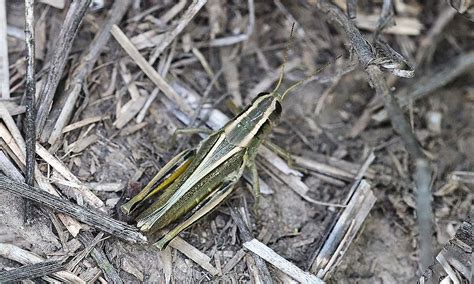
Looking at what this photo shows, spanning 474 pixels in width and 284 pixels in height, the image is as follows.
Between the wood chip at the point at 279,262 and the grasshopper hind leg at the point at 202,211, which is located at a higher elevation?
the grasshopper hind leg at the point at 202,211

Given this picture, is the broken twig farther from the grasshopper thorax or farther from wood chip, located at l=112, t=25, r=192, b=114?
wood chip, located at l=112, t=25, r=192, b=114

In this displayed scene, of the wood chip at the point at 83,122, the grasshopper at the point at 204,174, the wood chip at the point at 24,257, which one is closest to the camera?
the wood chip at the point at 24,257

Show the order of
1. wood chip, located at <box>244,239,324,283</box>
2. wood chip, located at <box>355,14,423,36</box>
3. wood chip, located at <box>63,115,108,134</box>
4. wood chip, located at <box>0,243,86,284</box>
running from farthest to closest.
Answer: wood chip, located at <box>355,14,423,36</box>
wood chip, located at <box>63,115,108,134</box>
wood chip, located at <box>244,239,324,283</box>
wood chip, located at <box>0,243,86,284</box>

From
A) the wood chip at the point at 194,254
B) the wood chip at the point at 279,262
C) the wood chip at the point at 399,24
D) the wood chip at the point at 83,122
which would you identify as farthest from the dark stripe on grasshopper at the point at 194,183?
the wood chip at the point at 399,24

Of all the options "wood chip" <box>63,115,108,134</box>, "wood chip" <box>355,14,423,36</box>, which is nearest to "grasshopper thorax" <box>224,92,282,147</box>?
"wood chip" <box>63,115,108,134</box>

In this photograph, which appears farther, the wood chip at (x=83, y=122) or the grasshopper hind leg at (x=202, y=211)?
the wood chip at (x=83, y=122)

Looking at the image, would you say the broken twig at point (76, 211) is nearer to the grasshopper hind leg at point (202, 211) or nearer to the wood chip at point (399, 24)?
the grasshopper hind leg at point (202, 211)

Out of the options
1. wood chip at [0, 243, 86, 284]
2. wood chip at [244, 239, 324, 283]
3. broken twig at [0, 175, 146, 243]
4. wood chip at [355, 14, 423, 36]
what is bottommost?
wood chip at [0, 243, 86, 284]

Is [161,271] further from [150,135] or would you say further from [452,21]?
[452,21]
